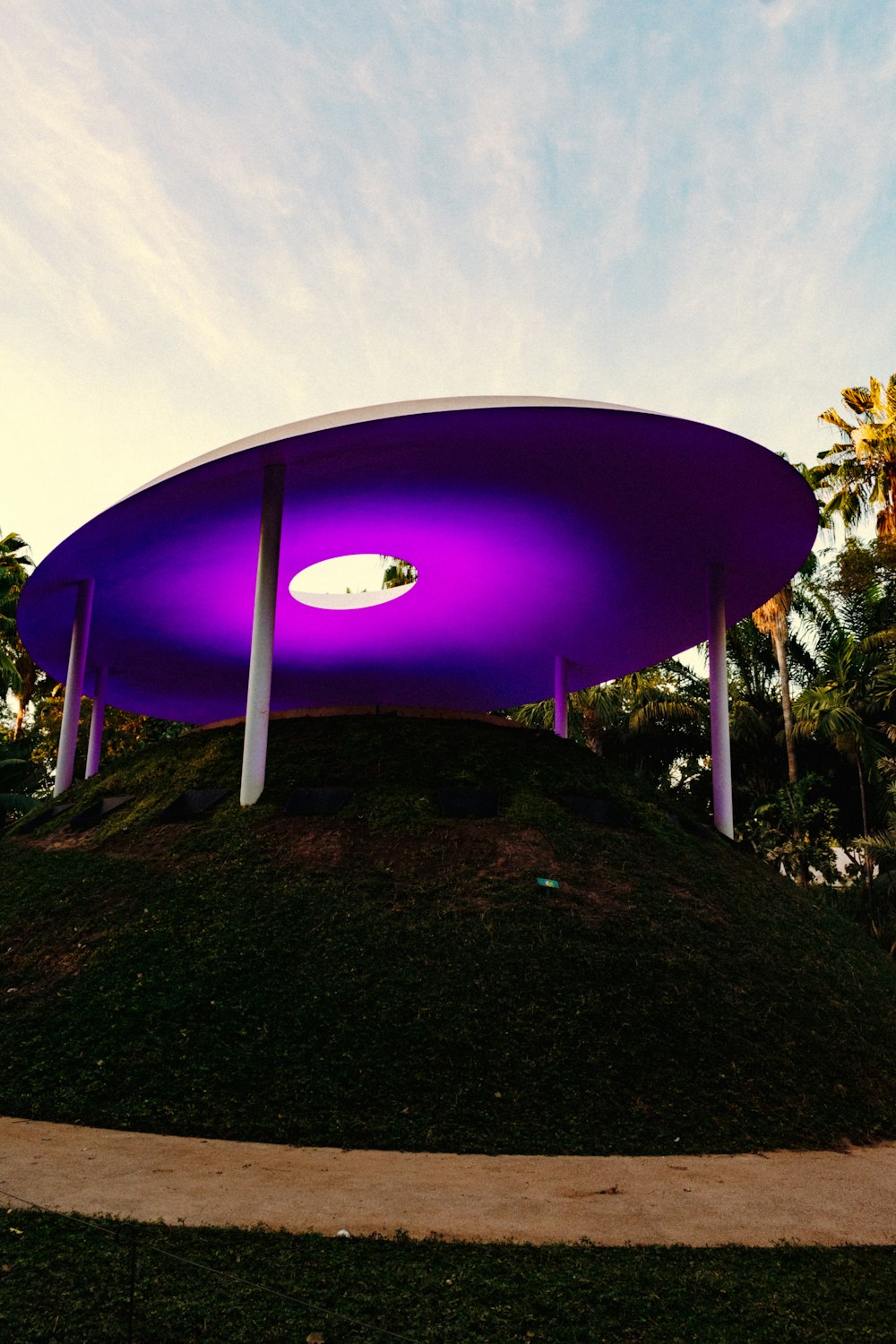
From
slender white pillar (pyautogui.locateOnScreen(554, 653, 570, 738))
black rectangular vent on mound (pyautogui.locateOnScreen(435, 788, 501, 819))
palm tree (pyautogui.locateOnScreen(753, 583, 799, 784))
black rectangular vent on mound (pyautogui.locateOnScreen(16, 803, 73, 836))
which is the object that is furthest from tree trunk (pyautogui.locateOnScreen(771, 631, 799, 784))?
black rectangular vent on mound (pyautogui.locateOnScreen(16, 803, 73, 836))

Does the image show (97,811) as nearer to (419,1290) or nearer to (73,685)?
(73,685)

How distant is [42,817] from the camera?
15773 millimetres

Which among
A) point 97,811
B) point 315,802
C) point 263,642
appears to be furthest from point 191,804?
point 263,642

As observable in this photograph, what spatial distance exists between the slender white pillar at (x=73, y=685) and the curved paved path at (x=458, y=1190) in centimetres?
1329

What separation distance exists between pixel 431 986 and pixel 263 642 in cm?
649

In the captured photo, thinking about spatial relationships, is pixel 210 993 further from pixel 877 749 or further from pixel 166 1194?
pixel 877 749

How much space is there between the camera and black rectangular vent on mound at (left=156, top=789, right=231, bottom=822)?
12977 mm

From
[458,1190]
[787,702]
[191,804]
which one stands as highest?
[787,702]

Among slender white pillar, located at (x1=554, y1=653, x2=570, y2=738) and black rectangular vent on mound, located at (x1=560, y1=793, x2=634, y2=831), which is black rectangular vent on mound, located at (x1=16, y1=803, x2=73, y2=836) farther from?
slender white pillar, located at (x1=554, y1=653, x2=570, y2=738)

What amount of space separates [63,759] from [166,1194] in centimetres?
1581

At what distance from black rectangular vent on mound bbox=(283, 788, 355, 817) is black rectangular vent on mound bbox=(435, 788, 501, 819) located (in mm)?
1433

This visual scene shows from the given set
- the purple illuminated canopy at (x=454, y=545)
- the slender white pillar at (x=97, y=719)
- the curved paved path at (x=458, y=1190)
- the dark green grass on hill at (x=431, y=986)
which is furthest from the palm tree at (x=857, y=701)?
the slender white pillar at (x=97, y=719)

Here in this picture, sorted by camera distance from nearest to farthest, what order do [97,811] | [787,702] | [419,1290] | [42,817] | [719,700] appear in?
[419,1290]
[97,811]
[42,817]
[719,700]
[787,702]

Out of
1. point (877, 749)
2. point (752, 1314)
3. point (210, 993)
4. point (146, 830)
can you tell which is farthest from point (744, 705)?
point (752, 1314)
